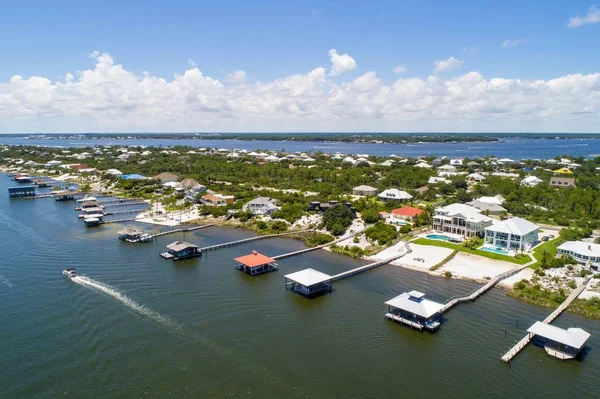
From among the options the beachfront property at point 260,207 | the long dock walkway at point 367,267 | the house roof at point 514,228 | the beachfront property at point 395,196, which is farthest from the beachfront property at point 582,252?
the beachfront property at point 260,207

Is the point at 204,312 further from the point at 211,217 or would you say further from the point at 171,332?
the point at 211,217

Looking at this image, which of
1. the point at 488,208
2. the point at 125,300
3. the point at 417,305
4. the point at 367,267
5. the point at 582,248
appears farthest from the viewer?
the point at 488,208

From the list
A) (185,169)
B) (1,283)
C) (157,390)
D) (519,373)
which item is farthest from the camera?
(185,169)

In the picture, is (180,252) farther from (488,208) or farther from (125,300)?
(488,208)

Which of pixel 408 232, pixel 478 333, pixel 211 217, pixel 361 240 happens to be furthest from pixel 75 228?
pixel 478 333

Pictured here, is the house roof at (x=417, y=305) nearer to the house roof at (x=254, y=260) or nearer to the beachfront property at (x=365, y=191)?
the house roof at (x=254, y=260)

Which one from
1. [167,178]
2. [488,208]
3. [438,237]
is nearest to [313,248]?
[438,237]
